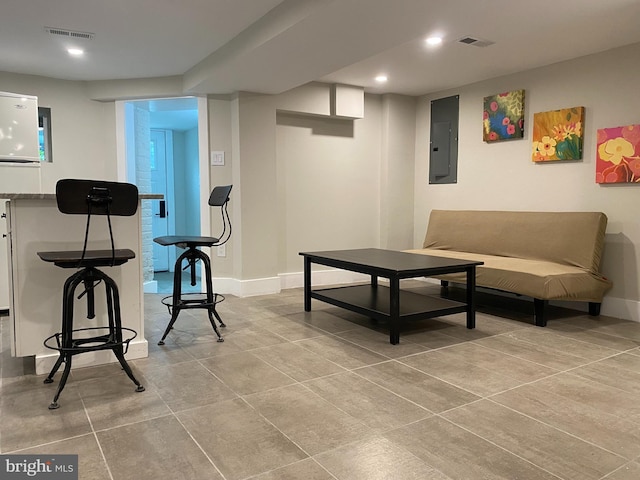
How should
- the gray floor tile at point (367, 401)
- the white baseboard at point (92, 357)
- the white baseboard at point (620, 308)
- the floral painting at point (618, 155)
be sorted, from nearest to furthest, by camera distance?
1. the gray floor tile at point (367, 401)
2. the white baseboard at point (92, 357)
3. the floral painting at point (618, 155)
4. the white baseboard at point (620, 308)

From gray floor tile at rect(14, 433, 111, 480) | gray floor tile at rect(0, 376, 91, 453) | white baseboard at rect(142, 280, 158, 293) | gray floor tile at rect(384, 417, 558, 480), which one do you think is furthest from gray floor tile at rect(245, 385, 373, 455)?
white baseboard at rect(142, 280, 158, 293)

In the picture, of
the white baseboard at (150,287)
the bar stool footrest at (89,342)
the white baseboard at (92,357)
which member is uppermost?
the bar stool footrest at (89,342)

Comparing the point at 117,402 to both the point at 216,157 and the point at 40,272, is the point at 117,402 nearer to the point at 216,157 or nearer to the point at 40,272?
the point at 40,272

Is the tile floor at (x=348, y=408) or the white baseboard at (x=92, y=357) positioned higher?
the white baseboard at (x=92, y=357)

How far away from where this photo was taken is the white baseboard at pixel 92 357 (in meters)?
2.68

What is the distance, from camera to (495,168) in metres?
5.08

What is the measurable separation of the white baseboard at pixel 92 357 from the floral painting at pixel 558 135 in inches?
155

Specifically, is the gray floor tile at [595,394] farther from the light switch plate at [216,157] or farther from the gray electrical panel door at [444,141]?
the light switch plate at [216,157]

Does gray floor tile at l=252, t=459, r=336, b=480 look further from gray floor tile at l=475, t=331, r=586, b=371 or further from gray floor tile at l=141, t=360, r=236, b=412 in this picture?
gray floor tile at l=475, t=331, r=586, b=371

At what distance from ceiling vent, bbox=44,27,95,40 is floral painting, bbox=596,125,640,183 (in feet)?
14.2

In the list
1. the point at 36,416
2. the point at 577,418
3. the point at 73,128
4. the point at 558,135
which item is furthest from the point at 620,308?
the point at 73,128

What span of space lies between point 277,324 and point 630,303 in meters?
2.98

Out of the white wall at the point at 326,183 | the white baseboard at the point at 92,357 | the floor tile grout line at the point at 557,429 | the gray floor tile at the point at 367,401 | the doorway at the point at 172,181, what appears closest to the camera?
the floor tile grout line at the point at 557,429

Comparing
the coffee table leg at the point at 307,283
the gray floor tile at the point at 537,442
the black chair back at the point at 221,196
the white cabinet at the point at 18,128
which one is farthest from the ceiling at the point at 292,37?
the gray floor tile at the point at 537,442
